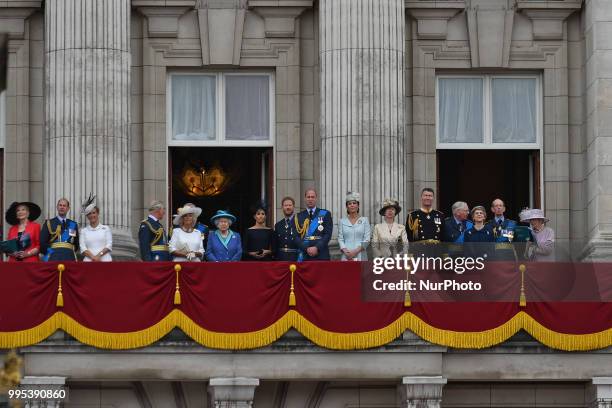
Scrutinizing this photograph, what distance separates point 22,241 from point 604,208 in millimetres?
12368

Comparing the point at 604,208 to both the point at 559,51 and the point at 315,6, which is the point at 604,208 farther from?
the point at 315,6

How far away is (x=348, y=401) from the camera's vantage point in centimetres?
3372

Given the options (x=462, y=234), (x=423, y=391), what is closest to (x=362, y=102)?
(x=462, y=234)

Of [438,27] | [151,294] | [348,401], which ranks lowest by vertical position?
[348,401]

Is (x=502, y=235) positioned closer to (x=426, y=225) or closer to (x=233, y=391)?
(x=426, y=225)

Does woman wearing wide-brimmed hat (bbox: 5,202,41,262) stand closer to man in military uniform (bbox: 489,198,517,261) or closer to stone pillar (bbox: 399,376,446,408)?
stone pillar (bbox: 399,376,446,408)

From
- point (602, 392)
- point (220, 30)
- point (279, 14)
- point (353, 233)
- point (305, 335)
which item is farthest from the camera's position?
point (279, 14)

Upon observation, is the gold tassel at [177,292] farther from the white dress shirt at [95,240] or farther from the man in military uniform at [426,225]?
the man in military uniform at [426,225]

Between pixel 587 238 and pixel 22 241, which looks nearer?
pixel 22 241

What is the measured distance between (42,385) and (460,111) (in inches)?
482

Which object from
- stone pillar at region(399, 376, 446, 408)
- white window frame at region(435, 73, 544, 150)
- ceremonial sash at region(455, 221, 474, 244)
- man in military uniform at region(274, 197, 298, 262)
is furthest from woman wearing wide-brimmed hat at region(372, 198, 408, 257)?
white window frame at region(435, 73, 544, 150)

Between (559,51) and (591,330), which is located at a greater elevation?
(559,51)

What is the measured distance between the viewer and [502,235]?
109 ft

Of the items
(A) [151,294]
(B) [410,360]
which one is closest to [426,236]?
(B) [410,360]
